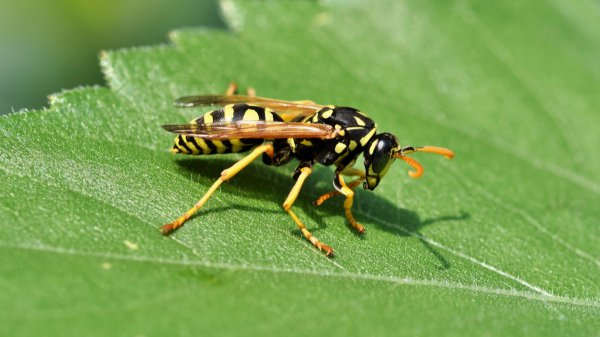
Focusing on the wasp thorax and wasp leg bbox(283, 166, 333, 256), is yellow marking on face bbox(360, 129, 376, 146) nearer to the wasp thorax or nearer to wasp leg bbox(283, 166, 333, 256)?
the wasp thorax

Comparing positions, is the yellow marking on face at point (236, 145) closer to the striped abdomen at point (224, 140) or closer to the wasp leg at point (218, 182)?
the striped abdomen at point (224, 140)

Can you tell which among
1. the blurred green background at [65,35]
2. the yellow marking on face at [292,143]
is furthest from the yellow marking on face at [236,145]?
the blurred green background at [65,35]

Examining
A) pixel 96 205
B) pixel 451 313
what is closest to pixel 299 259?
pixel 451 313

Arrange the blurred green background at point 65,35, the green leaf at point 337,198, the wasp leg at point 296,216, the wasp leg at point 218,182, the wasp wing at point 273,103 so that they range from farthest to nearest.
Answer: the blurred green background at point 65,35
the wasp wing at point 273,103
the wasp leg at point 296,216
the wasp leg at point 218,182
the green leaf at point 337,198

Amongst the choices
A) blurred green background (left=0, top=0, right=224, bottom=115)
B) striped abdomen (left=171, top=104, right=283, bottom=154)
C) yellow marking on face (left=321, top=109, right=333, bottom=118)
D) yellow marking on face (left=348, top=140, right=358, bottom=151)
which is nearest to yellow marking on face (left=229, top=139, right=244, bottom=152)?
striped abdomen (left=171, top=104, right=283, bottom=154)

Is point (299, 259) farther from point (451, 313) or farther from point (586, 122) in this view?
point (586, 122)

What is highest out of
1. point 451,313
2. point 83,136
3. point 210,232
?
point 83,136

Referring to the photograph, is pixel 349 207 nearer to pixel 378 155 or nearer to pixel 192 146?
pixel 378 155

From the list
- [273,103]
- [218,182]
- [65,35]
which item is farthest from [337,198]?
[65,35]
